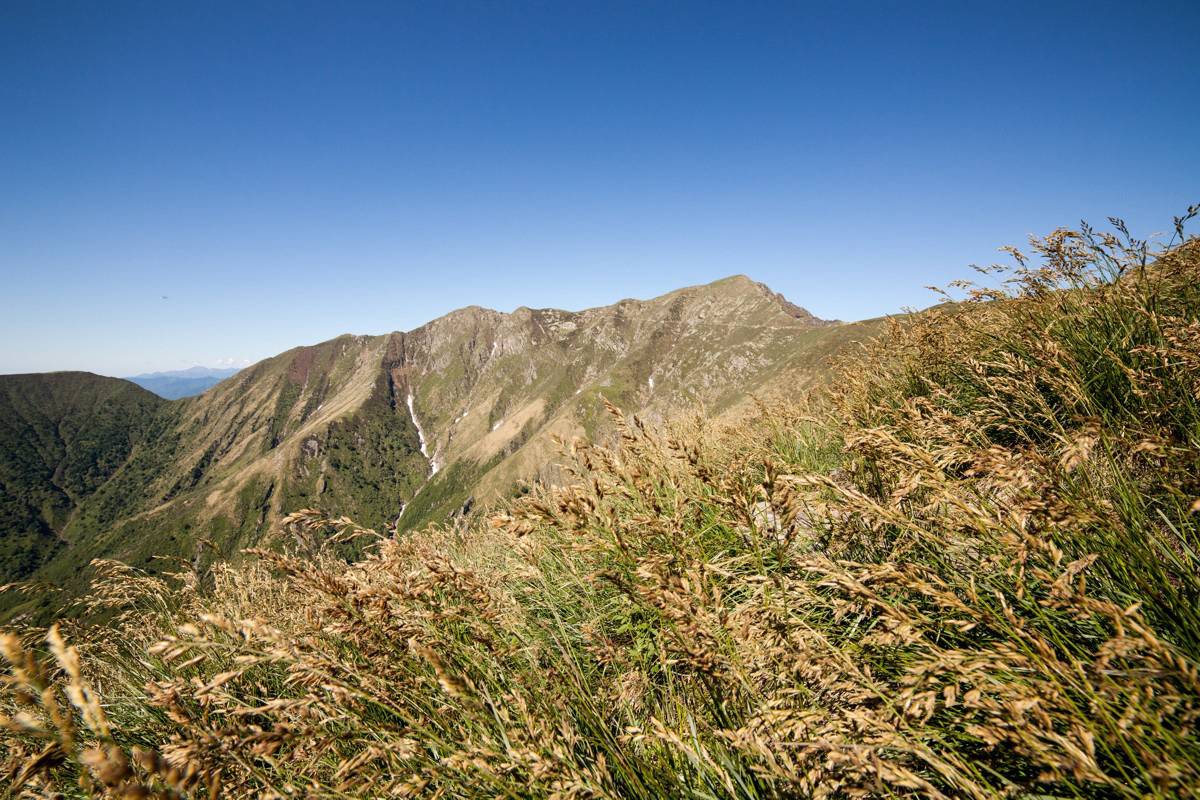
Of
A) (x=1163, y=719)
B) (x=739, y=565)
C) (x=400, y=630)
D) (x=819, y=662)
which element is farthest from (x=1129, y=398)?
(x=400, y=630)

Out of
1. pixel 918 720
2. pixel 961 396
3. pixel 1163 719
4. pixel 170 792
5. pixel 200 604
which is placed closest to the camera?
pixel 170 792

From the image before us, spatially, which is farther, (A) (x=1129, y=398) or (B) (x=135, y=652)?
(B) (x=135, y=652)

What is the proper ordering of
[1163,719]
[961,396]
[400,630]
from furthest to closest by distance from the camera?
[961,396] < [400,630] < [1163,719]

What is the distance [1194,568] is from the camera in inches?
91.4

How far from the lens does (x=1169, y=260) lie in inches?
179

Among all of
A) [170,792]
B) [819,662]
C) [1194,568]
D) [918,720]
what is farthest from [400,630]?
[1194,568]

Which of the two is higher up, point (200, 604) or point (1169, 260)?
point (1169, 260)

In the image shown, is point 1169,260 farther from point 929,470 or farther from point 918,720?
point 918,720

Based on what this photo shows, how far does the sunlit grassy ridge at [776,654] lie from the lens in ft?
5.51

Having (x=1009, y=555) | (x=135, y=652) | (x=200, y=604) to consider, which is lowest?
(x=135, y=652)

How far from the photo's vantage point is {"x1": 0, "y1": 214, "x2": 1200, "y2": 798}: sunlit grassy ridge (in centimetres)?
168

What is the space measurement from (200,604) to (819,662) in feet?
17.6

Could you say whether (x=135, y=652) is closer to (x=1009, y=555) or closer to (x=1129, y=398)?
(x=1009, y=555)

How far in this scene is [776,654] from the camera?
2443 mm
